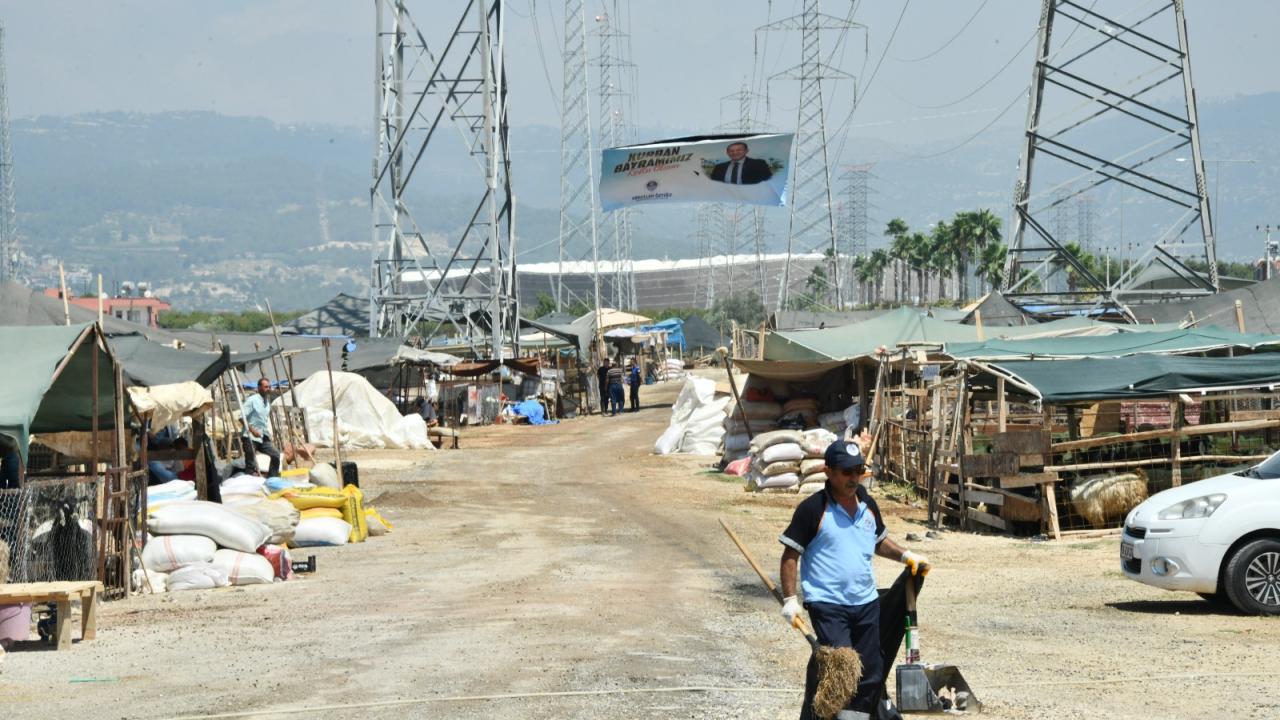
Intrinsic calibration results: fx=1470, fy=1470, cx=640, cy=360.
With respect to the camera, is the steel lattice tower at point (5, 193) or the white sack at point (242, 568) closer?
the white sack at point (242, 568)

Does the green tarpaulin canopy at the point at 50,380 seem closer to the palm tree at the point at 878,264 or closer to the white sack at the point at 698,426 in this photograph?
the white sack at the point at 698,426

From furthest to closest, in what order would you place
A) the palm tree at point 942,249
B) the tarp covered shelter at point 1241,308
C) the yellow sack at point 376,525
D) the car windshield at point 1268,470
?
1. the palm tree at point 942,249
2. the tarp covered shelter at point 1241,308
3. the yellow sack at point 376,525
4. the car windshield at point 1268,470

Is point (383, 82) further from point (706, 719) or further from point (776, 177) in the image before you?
point (706, 719)

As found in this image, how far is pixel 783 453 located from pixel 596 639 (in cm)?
1413

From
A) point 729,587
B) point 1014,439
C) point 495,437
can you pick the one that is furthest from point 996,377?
point 495,437

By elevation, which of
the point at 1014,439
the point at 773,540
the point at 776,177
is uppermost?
the point at 776,177

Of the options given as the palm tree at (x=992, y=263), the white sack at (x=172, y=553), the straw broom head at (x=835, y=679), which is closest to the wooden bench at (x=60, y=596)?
the white sack at (x=172, y=553)

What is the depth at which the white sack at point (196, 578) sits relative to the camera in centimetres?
1498

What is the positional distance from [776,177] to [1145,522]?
118 feet

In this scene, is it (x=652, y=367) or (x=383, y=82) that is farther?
(x=652, y=367)

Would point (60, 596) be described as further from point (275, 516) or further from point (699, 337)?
point (699, 337)

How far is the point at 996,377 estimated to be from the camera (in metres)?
20.1

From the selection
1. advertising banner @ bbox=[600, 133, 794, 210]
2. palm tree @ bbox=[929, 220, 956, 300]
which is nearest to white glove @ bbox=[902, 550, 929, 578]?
advertising banner @ bbox=[600, 133, 794, 210]

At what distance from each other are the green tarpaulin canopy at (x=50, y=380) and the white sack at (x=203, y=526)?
64.4 inches
